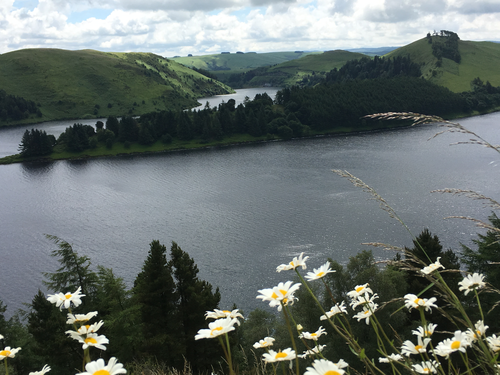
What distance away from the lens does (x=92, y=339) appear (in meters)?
3.87

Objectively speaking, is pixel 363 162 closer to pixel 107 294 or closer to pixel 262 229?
pixel 262 229

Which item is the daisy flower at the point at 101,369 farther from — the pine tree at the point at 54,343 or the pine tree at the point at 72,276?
the pine tree at the point at 72,276

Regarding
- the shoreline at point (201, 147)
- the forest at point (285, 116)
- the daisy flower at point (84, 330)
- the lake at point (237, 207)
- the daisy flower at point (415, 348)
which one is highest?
the forest at point (285, 116)

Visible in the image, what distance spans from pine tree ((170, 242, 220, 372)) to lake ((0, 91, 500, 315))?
10.5m

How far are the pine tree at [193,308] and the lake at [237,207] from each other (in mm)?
10464

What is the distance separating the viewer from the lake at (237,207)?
52.2 m

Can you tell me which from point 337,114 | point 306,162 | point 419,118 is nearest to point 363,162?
point 306,162

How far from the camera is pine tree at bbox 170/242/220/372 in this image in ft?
97.5

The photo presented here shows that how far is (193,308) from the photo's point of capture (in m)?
31.2

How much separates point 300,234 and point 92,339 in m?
54.6

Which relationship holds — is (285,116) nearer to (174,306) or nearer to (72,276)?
(72,276)

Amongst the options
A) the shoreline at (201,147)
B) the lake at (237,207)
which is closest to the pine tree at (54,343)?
the lake at (237,207)

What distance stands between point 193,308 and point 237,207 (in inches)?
1604

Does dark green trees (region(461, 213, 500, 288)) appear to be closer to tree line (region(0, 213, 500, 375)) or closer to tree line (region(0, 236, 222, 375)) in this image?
tree line (region(0, 213, 500, 375))
